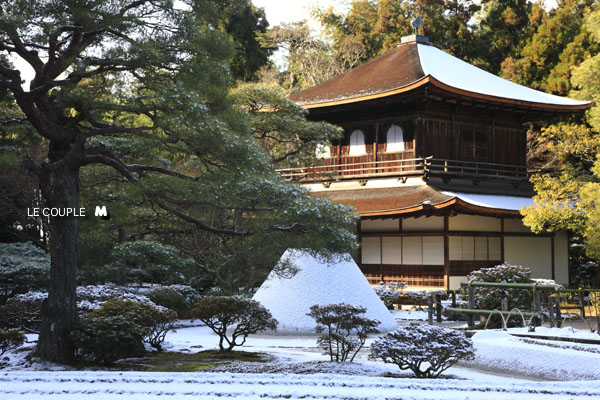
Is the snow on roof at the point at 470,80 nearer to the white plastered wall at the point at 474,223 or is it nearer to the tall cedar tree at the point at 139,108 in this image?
the white plastered wall at the point at 474,223

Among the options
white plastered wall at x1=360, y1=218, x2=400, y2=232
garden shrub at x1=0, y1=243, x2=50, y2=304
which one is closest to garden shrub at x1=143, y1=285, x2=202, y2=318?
garden shrub at x1=0, y1=243, x2=50, y2=304

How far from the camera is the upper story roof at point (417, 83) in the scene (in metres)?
25.8

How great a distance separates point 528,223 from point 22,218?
1513 centimetres

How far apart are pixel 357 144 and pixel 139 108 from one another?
18.1m

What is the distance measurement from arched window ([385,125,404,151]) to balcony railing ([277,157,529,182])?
566 mm

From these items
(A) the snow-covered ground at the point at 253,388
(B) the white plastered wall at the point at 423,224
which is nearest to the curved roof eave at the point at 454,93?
(B) the white plastered wall at the point at 423,224

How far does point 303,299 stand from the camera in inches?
607

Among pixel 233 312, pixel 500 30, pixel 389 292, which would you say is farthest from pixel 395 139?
pixel 500 30

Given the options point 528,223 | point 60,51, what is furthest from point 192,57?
point 528,223

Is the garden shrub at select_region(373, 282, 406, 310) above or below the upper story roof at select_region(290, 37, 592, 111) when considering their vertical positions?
below

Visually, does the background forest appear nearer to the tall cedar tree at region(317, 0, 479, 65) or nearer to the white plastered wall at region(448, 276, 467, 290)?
the white plastered wall at region(448, 276, 467, 290)

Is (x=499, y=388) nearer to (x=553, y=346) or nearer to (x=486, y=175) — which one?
(x=553, y=346)

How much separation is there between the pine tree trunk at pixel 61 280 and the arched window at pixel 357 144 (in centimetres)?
1753

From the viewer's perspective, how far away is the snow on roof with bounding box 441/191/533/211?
2394cm
